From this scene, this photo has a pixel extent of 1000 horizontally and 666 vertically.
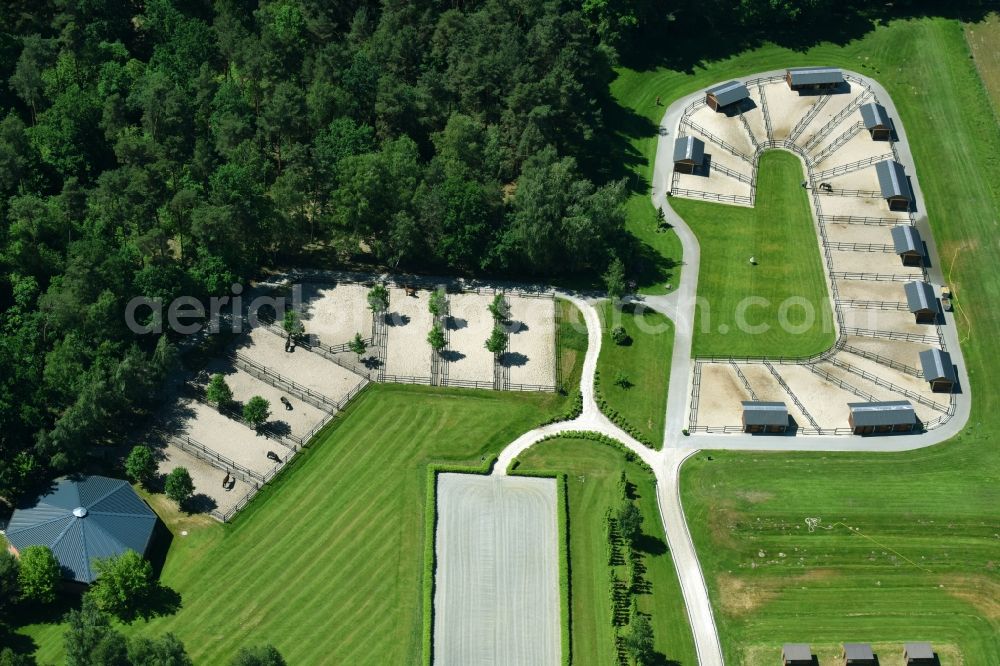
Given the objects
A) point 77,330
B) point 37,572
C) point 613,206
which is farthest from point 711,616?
point 77,330

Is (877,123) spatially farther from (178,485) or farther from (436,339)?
(178,485)

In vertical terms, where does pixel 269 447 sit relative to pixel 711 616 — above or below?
above

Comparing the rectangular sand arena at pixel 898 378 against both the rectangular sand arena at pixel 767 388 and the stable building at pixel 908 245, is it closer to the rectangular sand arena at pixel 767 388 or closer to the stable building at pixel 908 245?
the rectangular sand arena at pixel 767 388

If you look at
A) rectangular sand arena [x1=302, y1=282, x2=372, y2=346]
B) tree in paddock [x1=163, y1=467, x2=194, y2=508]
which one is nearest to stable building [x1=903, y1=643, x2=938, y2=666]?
rectangular sand arena [x1=302, y1=282, x2=372, y2=346]

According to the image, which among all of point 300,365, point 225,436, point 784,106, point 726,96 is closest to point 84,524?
point 225,436

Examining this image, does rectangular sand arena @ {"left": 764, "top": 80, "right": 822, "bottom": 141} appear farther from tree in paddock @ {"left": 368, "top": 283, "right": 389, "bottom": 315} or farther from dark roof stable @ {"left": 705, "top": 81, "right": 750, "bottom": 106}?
tree in paddock @ {"left": 368, "top": 283, "right": 389, "bottom": 315}

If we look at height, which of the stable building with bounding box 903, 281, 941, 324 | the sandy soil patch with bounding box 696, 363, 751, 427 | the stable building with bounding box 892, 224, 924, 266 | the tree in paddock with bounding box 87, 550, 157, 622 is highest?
the stable building with bounding box 892, 224, 924, 266

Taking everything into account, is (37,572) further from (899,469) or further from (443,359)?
(899,469)
